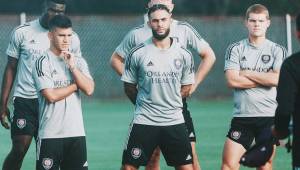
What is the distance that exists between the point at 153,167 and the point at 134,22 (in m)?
15.5

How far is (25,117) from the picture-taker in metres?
13.0

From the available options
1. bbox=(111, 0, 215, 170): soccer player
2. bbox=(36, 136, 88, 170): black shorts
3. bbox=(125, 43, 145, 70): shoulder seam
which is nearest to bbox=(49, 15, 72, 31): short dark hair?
bbox=(125, 43, 145, 70): shoulder seam

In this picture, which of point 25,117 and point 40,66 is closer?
point 40,66

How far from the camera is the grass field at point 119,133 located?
1611cm

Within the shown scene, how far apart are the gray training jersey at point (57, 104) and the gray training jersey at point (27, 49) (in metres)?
1.77

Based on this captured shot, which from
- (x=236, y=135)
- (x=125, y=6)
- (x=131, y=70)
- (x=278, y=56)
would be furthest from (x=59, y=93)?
(x=125, y=6)

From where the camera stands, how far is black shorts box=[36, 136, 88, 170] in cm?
1116

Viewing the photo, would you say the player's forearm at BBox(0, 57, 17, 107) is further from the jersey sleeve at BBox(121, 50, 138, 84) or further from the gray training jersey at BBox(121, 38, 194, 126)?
the gray training jersey at BBox(121, 38, 194, 126)

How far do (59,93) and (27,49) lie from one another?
2.15m

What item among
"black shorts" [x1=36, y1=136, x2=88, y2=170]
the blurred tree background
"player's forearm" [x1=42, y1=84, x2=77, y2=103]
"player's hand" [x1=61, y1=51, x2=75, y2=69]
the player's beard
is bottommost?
the blurred tree background

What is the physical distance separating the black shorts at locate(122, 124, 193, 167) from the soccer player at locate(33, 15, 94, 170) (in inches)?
28.3

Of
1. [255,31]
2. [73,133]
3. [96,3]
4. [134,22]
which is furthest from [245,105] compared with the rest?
[96,3]

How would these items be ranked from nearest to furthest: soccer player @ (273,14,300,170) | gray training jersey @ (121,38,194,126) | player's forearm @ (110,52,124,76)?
soccer player @ (273,14,300,170) < gray training jersey @ (121,38,194,126) < player's forearm @ (110,52,124,76)

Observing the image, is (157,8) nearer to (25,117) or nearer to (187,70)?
(187,70)
